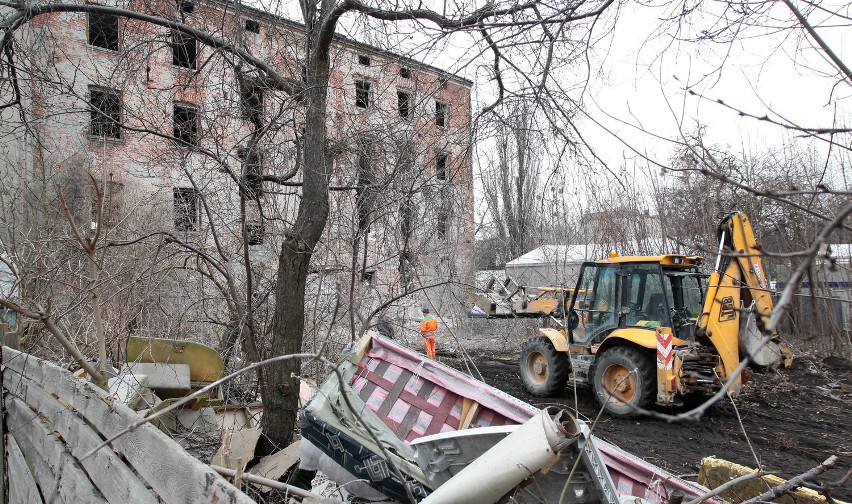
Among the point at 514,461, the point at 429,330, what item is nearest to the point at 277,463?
the point at 514,461

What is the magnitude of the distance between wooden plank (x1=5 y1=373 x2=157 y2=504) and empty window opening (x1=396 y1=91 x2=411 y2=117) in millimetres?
3583

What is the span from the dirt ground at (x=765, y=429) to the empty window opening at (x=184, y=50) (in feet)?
13.4

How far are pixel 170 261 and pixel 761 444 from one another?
7.80 metres

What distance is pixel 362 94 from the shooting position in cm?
612

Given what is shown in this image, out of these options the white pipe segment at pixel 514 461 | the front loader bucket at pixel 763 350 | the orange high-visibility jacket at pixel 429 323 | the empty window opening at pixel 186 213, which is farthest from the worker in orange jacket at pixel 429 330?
the white pipe segment at pixel 514 461

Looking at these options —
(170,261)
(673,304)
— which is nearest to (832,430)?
(673,304)

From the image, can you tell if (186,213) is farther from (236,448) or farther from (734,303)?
(734,303)

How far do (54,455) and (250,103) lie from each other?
3.35 meters

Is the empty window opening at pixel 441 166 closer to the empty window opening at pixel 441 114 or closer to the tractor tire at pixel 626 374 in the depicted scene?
the empty window opening at pixel 441 114

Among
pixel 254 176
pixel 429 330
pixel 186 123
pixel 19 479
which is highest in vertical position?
pixel 186 123

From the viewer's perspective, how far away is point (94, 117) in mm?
6137

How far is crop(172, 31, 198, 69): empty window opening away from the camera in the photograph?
5.08 meters

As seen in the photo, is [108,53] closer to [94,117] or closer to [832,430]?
[94,117]

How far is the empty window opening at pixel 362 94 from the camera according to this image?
603 cm
